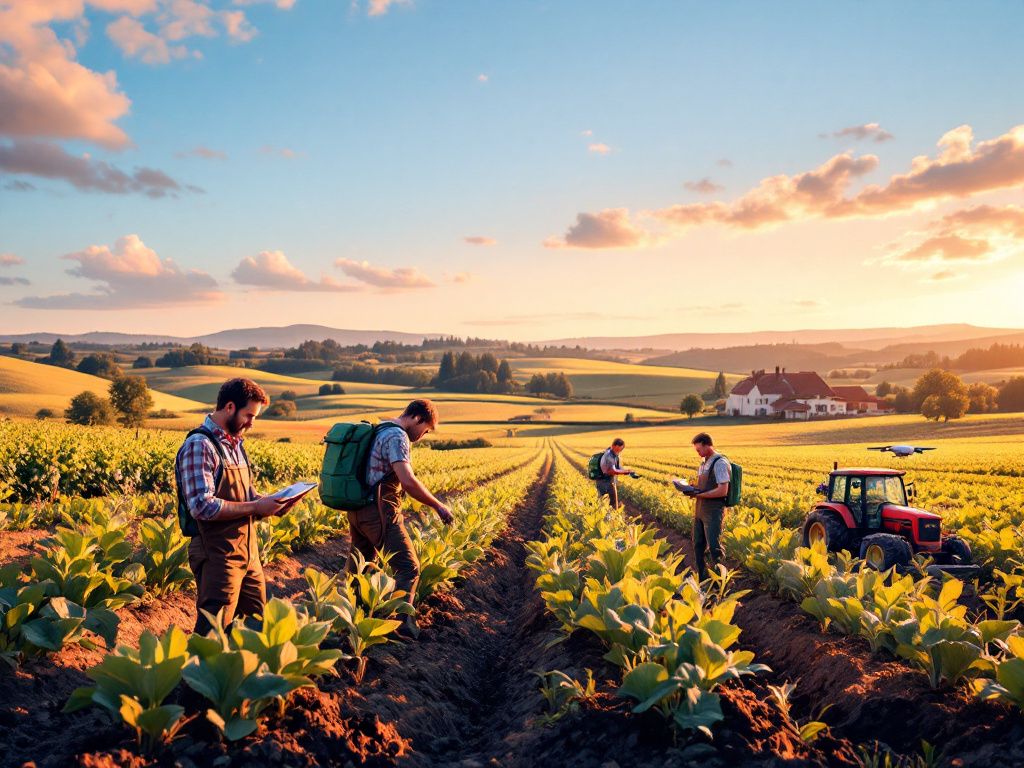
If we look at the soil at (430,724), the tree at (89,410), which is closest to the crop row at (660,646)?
the soil at (430,724)

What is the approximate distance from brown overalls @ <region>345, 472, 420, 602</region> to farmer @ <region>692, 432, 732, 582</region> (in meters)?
4.28

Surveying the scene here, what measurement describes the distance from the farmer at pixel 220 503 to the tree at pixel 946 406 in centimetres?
7507

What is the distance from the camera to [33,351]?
4924 inches

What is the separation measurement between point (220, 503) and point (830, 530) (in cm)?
891


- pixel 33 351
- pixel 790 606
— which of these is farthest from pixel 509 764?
pixel 33 351

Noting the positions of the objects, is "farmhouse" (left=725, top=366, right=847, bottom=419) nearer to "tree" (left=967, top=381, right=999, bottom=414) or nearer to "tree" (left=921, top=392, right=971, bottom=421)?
"tree" (left=967, top=381, right=999, bottom=414)

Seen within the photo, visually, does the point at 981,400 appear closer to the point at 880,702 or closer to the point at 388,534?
the point at 880,702

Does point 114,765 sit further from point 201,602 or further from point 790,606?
point 790,606

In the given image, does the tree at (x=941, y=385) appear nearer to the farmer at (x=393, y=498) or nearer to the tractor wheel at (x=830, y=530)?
the tractor wheel at (x=830, y=530)

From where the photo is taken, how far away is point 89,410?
54656mm

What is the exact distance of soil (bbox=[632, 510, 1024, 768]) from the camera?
431 centimetres

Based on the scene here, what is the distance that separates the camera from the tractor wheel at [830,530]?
9977mm

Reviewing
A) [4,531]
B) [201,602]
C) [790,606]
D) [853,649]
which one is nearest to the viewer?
[201,602]

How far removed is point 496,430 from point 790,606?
72.9 m
